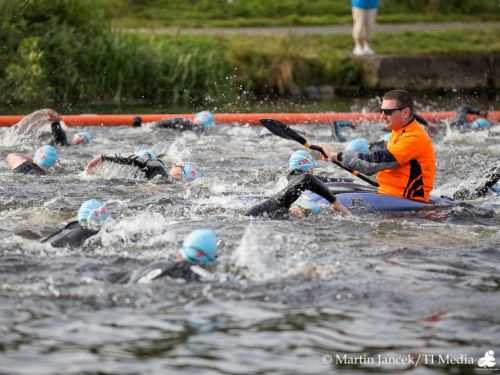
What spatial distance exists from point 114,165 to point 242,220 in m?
3.02

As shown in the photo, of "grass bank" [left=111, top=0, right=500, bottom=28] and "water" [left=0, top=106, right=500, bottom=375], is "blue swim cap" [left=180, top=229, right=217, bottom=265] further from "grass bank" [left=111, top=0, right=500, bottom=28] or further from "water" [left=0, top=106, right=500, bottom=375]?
"grass bank" [left=111, top=0, right=500, bottom=28]

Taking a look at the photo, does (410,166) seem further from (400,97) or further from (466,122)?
(466,122)

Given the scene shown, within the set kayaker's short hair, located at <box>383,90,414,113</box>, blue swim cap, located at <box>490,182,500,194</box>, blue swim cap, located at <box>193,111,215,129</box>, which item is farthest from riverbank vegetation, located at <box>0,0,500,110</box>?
kayaker's short hair, located at <box>383,90,414,113</box>

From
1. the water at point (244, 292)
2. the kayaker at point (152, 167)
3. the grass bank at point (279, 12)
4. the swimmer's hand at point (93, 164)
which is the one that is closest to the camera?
the water at point (244, 292)

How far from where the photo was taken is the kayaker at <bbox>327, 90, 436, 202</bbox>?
1170 centimetres

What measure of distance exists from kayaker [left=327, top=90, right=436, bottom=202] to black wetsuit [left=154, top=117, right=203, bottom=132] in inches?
244

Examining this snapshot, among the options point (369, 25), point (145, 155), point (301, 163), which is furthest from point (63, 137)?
point (369, 25)

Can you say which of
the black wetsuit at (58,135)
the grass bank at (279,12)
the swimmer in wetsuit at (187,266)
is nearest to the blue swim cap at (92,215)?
the swimmer in wetsuit at (187,266)

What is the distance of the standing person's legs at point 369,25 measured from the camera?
2144 cm

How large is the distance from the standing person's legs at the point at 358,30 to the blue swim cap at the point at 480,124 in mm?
3969

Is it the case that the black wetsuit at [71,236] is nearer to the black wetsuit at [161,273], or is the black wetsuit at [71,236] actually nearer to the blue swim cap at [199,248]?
the black wetsuit at [161,273]

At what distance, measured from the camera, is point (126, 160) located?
13.6 metres

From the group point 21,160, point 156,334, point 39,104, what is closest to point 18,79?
point 39,104

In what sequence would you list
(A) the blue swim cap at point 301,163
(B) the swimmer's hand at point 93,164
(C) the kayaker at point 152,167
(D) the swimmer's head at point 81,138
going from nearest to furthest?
1. (A) the blue swim cap at point 301,163
2. (C) the kayaker at point 152,167
3. (B) the swimmer's hand at point 93,164
4. (D) the swimmer's head at point 81,138
